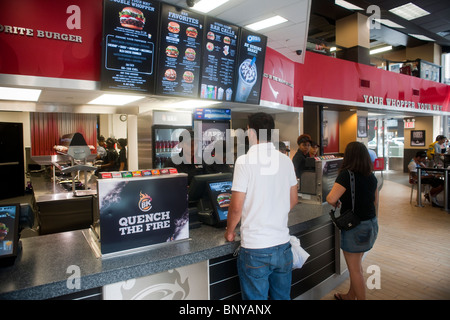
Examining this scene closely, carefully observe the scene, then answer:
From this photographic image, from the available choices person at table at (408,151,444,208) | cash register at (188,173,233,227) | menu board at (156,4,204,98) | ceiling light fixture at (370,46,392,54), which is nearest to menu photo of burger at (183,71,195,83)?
menu board at (156,4,204,98)

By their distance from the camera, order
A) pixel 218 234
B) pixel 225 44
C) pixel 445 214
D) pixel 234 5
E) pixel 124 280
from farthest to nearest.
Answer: pixel 445 214 → pixel 225 44 → pixel 234 5 → pixel 218 234 → pixel 124 280

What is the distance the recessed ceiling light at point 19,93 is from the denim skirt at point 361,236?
3.09 m

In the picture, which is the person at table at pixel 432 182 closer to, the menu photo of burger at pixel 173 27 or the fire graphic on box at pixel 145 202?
the menu photo of burger at pixel 173 27

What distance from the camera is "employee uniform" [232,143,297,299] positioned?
1857 millimetres

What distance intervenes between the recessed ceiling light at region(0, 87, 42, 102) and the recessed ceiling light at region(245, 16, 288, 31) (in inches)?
99.4

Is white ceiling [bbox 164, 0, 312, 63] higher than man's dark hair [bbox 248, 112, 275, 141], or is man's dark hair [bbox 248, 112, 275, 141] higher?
white ceiling [bbox 164, 0, 312, 63]

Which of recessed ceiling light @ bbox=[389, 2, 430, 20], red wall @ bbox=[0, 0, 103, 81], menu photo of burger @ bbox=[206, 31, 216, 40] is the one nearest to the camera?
red wall @ bbox=[0, 0, 103, 81]

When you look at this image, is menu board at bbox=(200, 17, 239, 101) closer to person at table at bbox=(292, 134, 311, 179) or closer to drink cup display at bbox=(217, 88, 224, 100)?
drink cup display at bbox=(217, 88, 224, 100)

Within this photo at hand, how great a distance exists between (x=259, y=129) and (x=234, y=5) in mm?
1900

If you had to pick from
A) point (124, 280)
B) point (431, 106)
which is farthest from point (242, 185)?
point (431, 106)

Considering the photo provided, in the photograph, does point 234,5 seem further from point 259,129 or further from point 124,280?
point 124,280

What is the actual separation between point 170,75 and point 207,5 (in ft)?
2.71

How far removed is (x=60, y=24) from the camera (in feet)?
8.47

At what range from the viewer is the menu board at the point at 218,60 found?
3.49 meters
